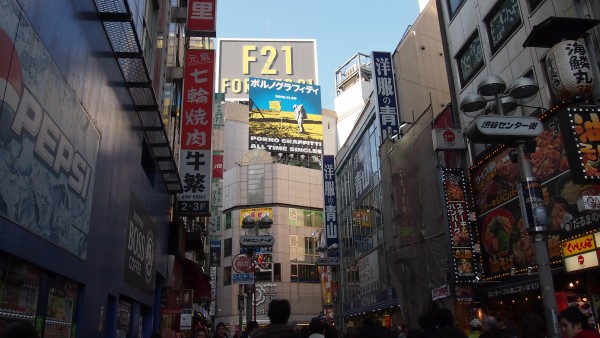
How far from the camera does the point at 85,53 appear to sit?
7914mm

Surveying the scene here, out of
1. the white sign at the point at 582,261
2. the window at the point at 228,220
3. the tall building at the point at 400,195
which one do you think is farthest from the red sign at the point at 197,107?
the window at the point at 228,220

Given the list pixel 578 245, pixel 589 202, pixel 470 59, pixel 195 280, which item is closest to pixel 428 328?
pixel 589 202

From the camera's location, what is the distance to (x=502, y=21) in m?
16.8

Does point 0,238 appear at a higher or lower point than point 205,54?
lower

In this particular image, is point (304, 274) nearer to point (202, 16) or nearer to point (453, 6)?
point (202, 16)

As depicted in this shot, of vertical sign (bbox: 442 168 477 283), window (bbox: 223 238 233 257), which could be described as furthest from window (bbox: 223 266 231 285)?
vertical sign (bbox: 442 168 477 283)

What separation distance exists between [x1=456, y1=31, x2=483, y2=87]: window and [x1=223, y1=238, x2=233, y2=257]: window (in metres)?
47.8

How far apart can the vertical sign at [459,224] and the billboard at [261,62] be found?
6451 cm

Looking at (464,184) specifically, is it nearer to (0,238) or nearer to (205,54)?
(205,54)

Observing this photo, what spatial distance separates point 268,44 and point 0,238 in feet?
270

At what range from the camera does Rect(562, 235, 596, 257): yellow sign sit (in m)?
11.5

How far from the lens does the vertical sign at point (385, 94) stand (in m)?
24.8

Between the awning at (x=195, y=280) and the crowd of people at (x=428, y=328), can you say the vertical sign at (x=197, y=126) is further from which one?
the crowd of people at (x=428, y=328)

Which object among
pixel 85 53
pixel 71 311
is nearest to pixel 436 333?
pixel 71 311
